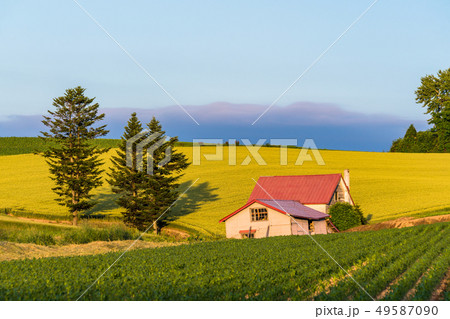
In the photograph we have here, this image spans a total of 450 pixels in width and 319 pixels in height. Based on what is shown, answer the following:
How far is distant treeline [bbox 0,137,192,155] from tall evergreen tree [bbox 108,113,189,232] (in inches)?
2026

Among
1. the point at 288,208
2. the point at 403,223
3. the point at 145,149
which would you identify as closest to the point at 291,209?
the point at 288,208

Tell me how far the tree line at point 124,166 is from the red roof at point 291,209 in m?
11.3

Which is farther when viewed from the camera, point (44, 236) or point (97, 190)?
point (97, 190)

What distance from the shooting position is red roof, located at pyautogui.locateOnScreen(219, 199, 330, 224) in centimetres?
4350

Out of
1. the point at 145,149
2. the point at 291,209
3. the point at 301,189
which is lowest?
the point at 291,209

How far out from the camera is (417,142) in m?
128

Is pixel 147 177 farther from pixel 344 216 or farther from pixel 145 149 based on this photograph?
pixel 344 216

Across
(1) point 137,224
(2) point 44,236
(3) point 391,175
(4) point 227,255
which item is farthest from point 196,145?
(4) point 227,255

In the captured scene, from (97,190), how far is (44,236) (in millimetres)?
40789

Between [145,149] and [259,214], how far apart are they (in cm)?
1814

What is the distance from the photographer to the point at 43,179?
243 feet

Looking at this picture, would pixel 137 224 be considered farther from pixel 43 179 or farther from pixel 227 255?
pixel 227 255

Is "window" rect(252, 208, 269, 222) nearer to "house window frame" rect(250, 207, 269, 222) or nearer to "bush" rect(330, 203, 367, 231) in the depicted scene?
"house window frame" rect(250, 207, 269, 222)

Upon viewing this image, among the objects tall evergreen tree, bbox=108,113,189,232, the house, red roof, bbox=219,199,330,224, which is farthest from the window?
tall evergreen tree, bbox=108,113,189,232
